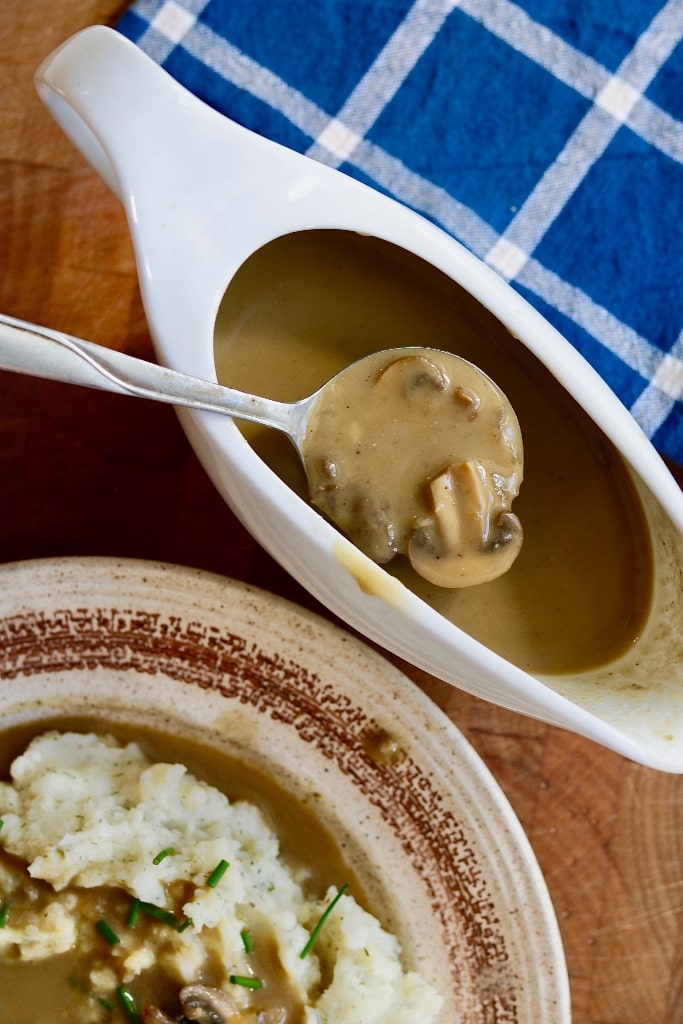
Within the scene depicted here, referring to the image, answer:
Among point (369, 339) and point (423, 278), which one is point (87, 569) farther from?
point (423, 278)

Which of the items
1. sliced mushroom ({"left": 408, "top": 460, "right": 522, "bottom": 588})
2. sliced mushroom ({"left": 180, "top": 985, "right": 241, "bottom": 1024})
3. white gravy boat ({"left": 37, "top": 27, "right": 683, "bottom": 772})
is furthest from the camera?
sliced mushroom ({"left": 180, "top": 985, "right": 241, "bottom": 1024})

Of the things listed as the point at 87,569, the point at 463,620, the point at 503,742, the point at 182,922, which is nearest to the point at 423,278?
the point at 463,620

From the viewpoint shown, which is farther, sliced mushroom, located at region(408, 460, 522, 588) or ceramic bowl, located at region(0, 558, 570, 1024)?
ceramic bowl, located at region(0, 558, 570, 1024)

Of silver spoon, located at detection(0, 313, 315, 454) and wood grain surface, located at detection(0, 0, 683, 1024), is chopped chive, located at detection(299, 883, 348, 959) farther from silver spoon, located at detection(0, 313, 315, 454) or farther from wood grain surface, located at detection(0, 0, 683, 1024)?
silver spoon, located at detection(0, 313, 315, 454)

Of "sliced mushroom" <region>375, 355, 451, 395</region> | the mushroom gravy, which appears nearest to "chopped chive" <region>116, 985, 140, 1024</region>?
the mushroom gravy

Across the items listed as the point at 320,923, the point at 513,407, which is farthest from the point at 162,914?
the point at 513,407
